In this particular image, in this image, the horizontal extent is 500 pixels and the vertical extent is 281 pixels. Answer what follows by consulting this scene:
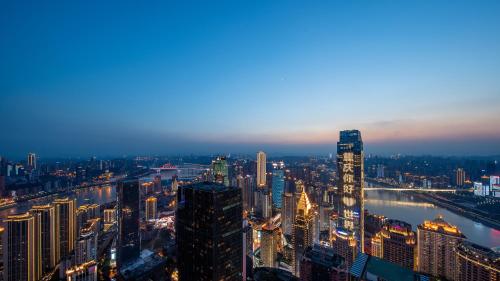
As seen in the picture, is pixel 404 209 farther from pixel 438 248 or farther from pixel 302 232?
pixel 302 232

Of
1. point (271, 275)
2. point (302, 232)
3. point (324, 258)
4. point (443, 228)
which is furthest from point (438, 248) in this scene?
point (271, 275)

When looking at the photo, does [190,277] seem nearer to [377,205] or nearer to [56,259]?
[56,259]

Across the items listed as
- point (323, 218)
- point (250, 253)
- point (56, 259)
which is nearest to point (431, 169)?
point (323, 218)

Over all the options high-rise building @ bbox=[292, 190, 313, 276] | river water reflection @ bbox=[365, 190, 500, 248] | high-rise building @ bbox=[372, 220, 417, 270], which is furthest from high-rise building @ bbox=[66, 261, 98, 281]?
river water reflection @ bbox=[365, 190, 500, 248]

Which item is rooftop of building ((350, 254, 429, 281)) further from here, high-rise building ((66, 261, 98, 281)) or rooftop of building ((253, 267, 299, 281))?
high-rise building ((66, 261, 98, 281))

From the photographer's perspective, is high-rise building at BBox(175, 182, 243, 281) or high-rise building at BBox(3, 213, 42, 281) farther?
high-rise building at BBox(3, 213, 42, 281)

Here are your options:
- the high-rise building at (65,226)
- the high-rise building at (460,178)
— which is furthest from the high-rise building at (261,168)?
the high-rise building at (460,178)

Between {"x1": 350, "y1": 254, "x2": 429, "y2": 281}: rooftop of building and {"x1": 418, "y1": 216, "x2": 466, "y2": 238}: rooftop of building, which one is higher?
{"x1": 418, "y1": 216, "x2": 466, "y2": 238}: rooftop of building

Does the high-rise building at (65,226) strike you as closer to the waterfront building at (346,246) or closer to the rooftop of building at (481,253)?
the waterfront building at (346,246)
